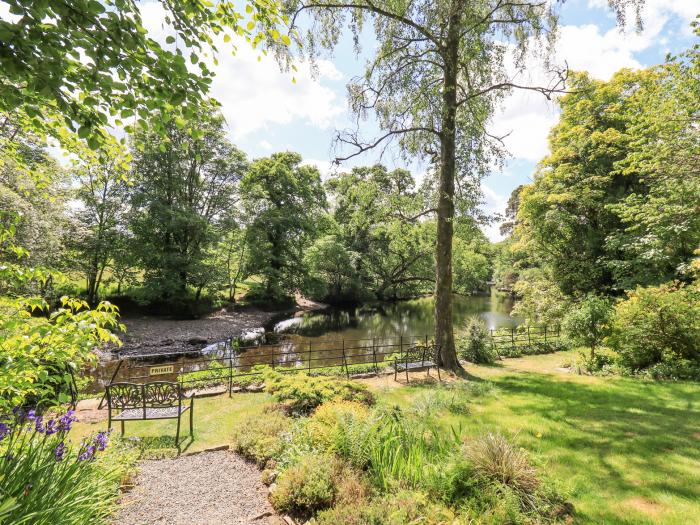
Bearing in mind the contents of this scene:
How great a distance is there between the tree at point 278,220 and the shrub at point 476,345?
1738cm

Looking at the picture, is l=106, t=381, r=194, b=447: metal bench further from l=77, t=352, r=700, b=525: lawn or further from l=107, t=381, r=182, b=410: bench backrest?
l=77, t=352, r=700, b=525: lawn

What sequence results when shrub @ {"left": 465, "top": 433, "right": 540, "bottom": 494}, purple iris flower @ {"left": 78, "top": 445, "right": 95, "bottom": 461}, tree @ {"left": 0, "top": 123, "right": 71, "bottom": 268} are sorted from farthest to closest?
tree @ {"left": 0, "top": 123, "right": 71, "bottom": 268}
shrub @ {"left": 465, "top": 433, "right": 540, "bottom": 494}
purple iris flower @ {"left": 78, "top": 445, "right": 95, "bottom": 461}

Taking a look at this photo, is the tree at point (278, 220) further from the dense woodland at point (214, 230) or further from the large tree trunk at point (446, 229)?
the large tree trunk at point (446, 229)

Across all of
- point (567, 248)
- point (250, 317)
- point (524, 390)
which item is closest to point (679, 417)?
point (524, 390)

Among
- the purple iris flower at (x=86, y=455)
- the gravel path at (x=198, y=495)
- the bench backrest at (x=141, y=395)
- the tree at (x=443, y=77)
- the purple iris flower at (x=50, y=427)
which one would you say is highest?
the tree at (x=443, y=77)

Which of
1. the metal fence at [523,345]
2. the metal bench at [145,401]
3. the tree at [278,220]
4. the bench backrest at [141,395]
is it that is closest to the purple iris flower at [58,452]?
the metal bench at [145,401]

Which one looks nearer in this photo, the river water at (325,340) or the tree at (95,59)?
the tree at (95,59)

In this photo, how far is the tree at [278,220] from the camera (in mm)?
26484

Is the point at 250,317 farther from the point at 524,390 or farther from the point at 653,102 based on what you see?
the point at 653,102

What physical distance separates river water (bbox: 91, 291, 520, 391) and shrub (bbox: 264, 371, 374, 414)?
287 cm

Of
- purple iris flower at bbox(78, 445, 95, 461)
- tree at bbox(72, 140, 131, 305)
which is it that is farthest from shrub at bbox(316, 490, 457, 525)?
tree at bbox(72, 140, 131, 305)

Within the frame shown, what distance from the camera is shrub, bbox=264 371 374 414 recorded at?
600cm

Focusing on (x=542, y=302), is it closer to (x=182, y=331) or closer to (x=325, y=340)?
(x=325, y=340)

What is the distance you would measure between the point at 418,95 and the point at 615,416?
29.6ft
